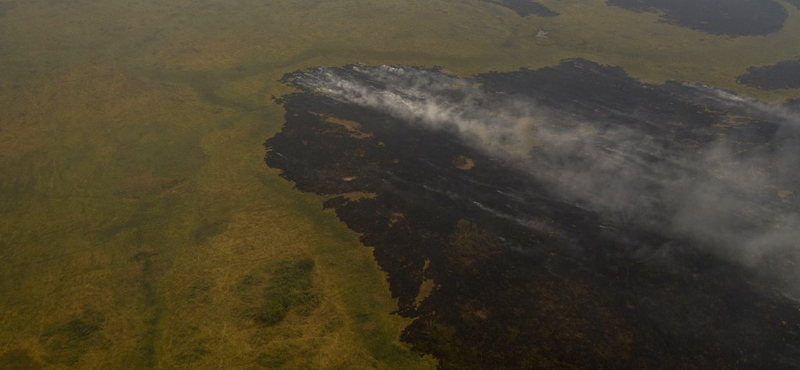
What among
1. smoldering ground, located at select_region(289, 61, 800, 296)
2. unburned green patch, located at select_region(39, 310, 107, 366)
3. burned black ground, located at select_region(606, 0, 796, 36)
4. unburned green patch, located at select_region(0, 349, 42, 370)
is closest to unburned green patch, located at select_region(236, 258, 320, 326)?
unburned green patch, located at select_region(39, 310, 107, 366)

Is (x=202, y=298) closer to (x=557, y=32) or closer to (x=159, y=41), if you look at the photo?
(x=159, y=41)

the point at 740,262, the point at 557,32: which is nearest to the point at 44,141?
the point at 740,262

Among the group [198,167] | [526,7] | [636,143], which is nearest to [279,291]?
[198,167]

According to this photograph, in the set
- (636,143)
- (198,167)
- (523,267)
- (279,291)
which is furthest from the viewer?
(636,143)

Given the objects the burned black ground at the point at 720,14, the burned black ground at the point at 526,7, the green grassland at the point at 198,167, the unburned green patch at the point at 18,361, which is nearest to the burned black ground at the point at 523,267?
the green grassland at the point at 198,167

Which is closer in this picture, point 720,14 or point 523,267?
point 523,267

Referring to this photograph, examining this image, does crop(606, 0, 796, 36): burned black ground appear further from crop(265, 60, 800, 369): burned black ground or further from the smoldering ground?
crop(265, 60, 800, 369): burned black ground

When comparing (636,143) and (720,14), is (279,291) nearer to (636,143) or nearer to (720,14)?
(636,143)
